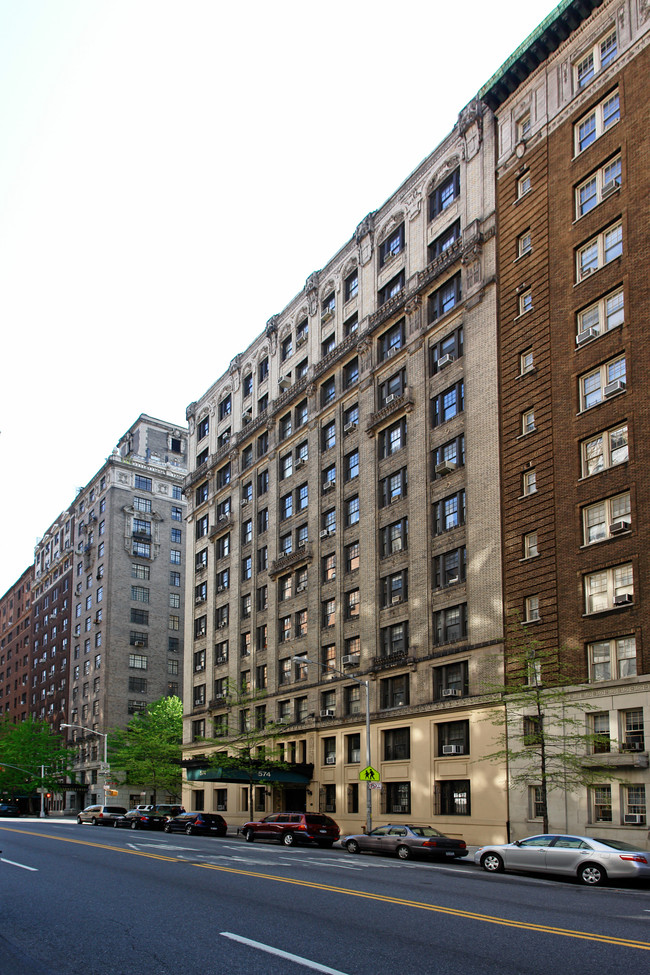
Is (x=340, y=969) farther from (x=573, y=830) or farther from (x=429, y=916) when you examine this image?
(x=573, y=830)

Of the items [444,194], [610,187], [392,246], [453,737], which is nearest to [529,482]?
[453,737]

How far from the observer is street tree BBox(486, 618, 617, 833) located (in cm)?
3144

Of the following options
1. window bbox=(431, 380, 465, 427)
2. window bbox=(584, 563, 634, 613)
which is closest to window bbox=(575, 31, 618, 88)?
window bbox=(431, 380, 465, 427)

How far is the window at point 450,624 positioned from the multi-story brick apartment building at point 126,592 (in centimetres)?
5673

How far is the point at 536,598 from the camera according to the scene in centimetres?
3675

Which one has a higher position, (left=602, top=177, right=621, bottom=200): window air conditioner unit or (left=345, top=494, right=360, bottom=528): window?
(left=602, top=177, right=621, bottom=200): window air conditioner unit

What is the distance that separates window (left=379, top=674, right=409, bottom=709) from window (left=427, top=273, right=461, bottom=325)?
1837cm

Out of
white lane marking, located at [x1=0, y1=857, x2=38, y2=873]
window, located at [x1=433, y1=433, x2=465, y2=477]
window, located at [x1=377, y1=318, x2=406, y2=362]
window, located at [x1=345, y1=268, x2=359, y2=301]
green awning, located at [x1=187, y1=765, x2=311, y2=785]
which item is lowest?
green awning, located at [x1=187, y1=765, x2=311, y2=785]

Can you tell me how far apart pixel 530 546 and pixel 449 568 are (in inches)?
236

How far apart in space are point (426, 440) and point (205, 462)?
1233 inches

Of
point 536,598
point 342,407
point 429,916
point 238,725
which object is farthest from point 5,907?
point 238,725

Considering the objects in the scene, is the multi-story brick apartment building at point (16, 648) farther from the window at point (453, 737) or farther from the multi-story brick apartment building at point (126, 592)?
the window at point (453, 737)

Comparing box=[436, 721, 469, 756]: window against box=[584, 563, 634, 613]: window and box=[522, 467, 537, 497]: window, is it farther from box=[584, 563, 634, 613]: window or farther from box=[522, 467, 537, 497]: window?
box=[522, 467, 537, 497]: window

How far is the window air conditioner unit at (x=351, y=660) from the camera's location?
48.2 metres
